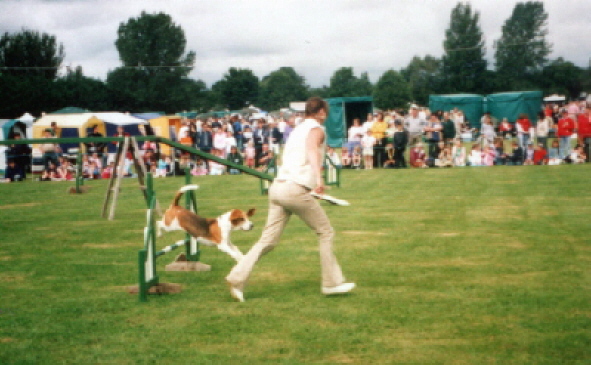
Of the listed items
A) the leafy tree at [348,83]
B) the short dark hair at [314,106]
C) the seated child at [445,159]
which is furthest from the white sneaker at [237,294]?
the leafy tree at [348,83]

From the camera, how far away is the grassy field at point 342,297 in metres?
6.22

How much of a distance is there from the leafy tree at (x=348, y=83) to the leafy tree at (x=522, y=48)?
3386cm

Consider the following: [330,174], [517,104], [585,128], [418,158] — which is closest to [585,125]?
[585,128]

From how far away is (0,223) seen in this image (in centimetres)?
1597

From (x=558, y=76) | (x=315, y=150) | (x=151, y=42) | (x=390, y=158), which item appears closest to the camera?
(x=315, y=150)

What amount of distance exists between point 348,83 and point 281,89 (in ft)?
50.4

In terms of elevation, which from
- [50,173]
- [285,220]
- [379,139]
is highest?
[379,139]

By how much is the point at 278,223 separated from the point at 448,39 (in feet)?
348

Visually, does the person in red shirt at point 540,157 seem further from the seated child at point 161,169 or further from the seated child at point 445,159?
the seated child at point 161,169

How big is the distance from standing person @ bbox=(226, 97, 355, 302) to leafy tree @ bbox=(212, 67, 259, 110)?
→ 11853cm

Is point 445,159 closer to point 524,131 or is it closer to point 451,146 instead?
point 451,146

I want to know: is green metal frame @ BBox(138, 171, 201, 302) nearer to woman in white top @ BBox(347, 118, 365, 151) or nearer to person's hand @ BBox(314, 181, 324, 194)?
person's hand @ BBox(314, 181, 324, 194)

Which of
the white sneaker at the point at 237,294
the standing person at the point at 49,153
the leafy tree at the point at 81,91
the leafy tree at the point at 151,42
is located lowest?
the white sneaker at the point at 237,294

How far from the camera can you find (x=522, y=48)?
10306cm
